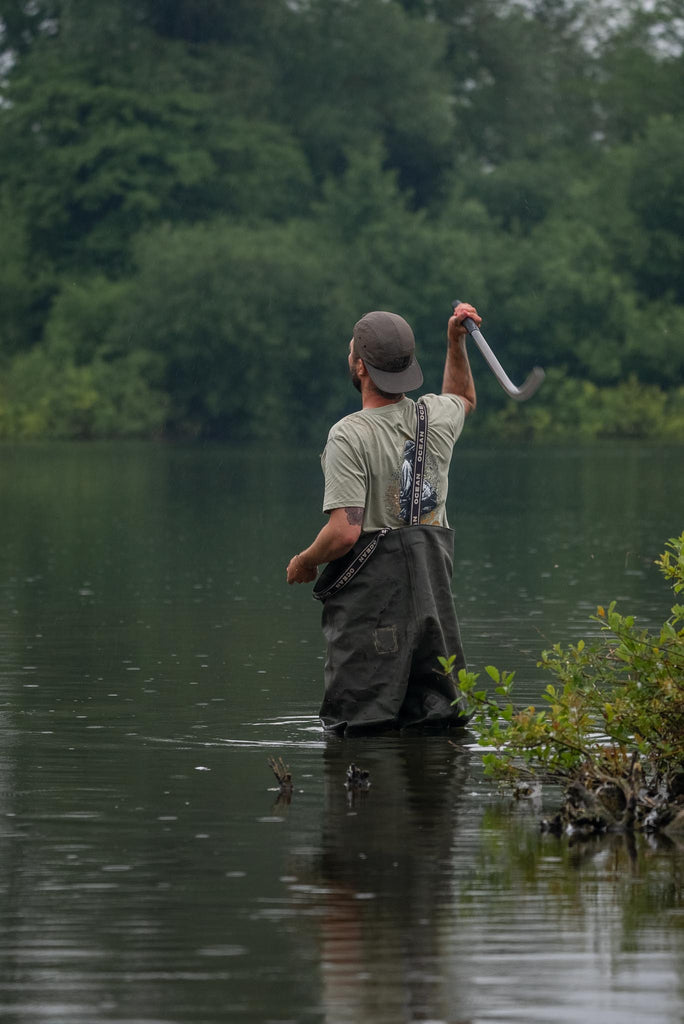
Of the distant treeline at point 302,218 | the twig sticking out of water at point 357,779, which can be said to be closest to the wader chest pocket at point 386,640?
the twig sticking out of water at point 357,779

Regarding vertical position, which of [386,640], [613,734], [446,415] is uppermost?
[446,415]

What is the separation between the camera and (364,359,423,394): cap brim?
28.9 feet

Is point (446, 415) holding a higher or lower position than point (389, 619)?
higher

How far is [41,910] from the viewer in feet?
19.3

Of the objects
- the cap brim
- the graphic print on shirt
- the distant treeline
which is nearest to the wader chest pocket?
the graphic print on shirt

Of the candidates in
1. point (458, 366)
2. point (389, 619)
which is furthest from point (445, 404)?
point (389, 619)

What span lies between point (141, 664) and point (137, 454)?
43822 millimetres

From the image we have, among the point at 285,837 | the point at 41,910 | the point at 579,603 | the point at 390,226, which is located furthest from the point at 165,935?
the point at 390,226

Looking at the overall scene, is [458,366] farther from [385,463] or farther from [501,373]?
[385,463]

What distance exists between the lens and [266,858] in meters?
6.59

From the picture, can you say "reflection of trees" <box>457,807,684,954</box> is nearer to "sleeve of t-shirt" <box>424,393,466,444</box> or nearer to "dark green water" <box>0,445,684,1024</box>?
"dark green water" <box>0,445,684,1024</box>

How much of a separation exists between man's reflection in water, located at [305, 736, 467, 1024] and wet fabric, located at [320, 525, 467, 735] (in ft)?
0.55

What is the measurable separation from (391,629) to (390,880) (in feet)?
8.64

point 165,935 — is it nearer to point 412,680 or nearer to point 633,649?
point 633,649
